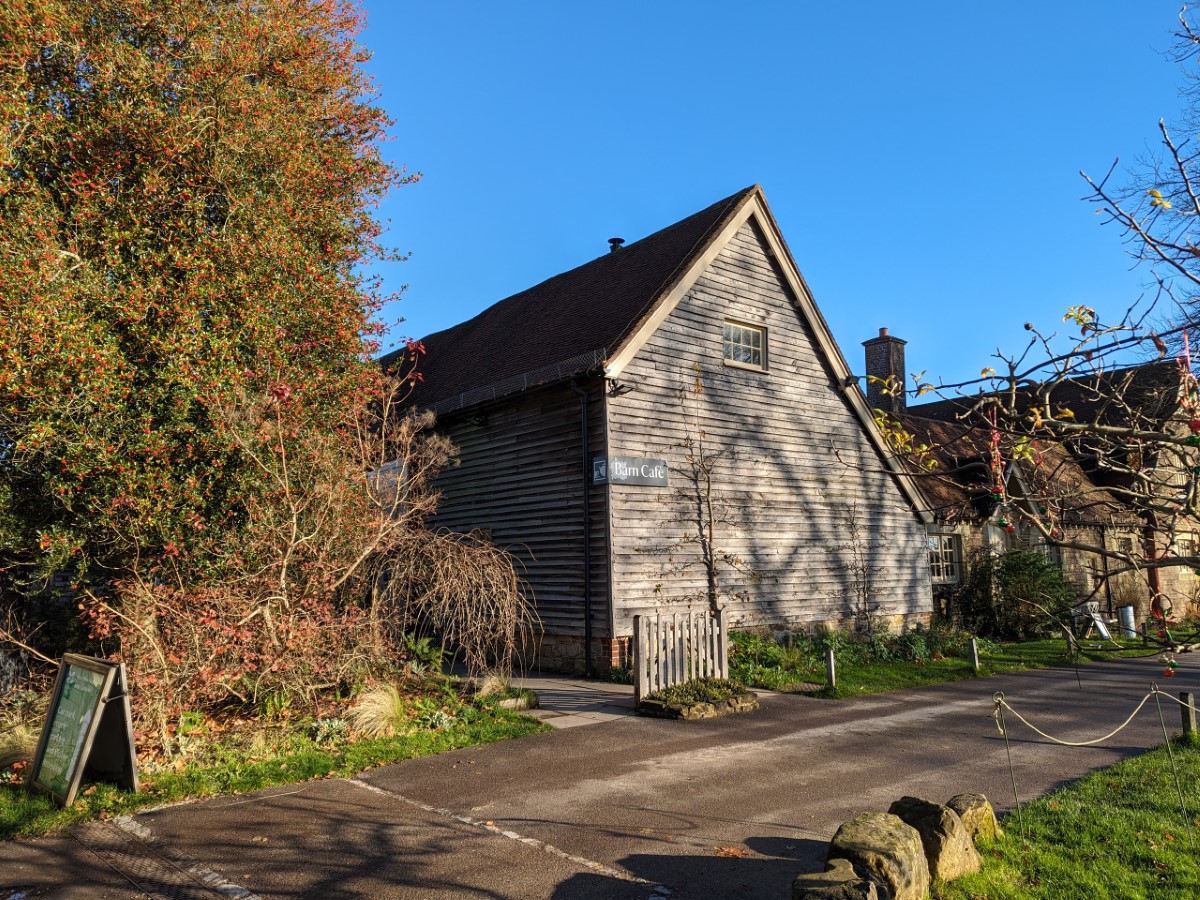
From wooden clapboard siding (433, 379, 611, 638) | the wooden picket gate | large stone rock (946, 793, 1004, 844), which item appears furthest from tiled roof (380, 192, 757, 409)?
large stone rock (946, 793, 1004, 844)

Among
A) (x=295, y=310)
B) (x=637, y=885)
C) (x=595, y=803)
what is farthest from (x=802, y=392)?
(x=637, y=885)

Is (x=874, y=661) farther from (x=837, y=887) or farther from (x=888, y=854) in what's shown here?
(x=837, y=887)

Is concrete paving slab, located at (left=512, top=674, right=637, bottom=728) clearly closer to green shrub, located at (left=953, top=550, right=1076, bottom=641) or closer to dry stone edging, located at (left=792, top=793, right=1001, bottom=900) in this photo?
dry stone edging, located at (left=792, top=793, right=1001, bottom=900)

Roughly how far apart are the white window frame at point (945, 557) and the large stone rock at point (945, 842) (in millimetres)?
16812

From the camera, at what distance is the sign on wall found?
13289 millimetres

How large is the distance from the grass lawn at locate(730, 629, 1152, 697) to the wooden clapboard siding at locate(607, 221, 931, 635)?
79 cm

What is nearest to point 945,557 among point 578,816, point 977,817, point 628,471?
point 628,471

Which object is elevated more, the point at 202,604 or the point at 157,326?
the point at 157,326

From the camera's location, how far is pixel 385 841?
232 inches

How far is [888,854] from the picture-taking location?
4.39 metres

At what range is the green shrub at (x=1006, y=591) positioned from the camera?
19562 millimetres

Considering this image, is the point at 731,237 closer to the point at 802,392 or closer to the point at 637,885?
the point at 802,392

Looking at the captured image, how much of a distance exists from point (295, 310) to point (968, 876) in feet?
31.5

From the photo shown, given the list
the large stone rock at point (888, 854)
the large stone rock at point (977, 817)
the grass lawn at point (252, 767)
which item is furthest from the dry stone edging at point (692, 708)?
the large stone rock at point (888, 854)
